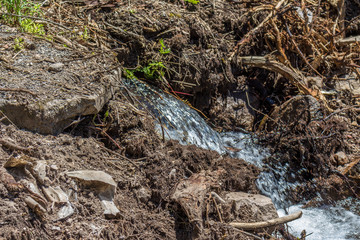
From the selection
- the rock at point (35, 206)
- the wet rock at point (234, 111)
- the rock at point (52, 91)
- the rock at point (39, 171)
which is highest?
the rock at point (52, 91)

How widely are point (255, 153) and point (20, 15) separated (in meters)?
2.77

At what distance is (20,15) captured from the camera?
3404 millimetres

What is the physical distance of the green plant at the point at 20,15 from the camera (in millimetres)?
3440

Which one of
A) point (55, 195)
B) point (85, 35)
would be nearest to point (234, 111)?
point (85, 35)

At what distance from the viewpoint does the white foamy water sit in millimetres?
3574

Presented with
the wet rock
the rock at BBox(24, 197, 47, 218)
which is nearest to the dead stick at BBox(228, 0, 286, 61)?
the wet rock

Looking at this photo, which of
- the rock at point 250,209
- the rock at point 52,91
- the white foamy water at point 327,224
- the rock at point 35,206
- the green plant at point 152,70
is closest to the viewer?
the rock at point 35,206

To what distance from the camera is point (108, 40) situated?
4156mm

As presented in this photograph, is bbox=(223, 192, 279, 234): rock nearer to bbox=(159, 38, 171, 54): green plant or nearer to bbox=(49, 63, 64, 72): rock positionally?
bbox=(49, 63, 64, 72): rock

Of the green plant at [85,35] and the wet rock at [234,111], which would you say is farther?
the wet rock at [234,111]

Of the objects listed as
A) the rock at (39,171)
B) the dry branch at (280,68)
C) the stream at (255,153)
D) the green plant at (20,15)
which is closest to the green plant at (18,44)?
the green plant at (20,15)

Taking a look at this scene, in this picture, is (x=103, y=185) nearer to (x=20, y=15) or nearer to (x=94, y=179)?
(x=94, y=179)

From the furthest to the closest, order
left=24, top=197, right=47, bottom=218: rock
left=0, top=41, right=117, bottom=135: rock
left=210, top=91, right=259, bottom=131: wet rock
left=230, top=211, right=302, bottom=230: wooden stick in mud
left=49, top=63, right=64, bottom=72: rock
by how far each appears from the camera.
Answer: left=210, top=91, right=259, bottom=131: wet rock → left=49, top=63, right=64, bottom=72: rock → left=230, top=211, right=302, bottom=230: wooden stick in mud → left=0, top=41, right=117, bottom=135: rock → left=24, top=197, right=47, bottom=218: rock

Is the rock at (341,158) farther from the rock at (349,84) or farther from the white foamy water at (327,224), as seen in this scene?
the rock at (349,84)
